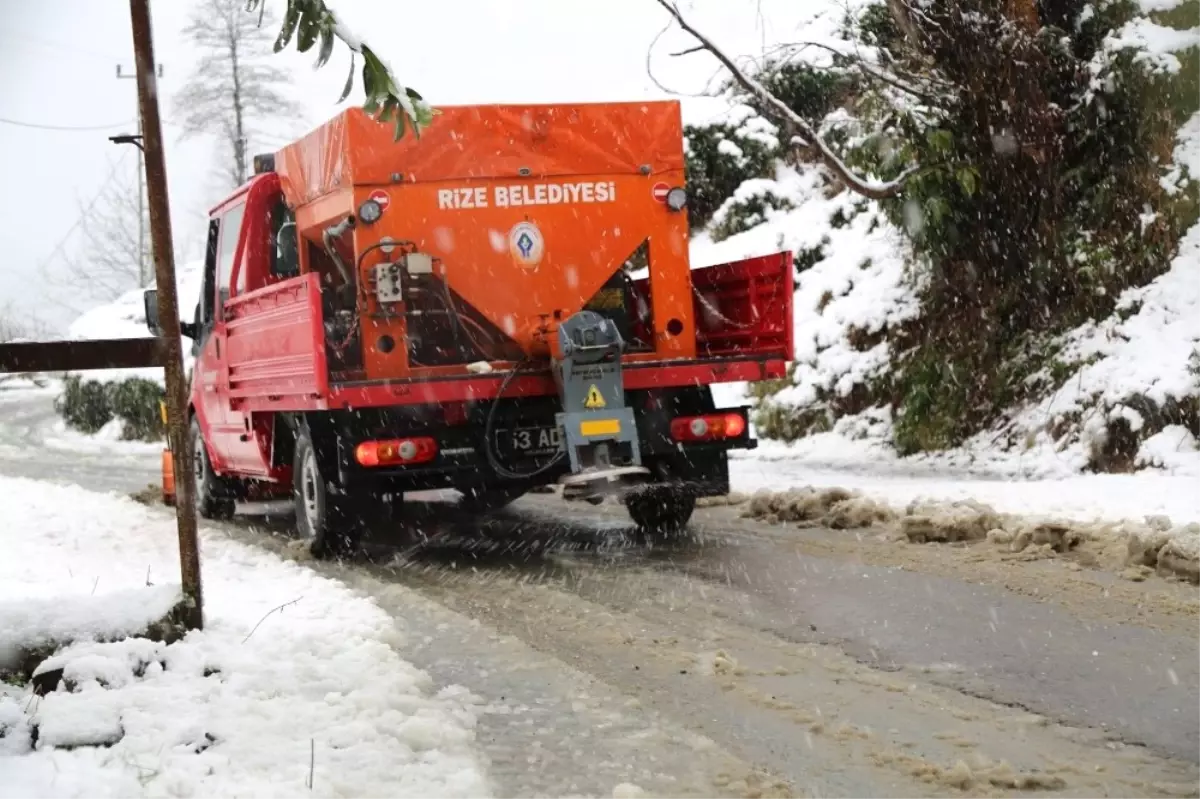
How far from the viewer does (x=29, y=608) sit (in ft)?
15.3

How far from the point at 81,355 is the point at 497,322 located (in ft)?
13.6

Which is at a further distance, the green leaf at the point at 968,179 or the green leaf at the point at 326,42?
the green leaf at the point at 968,179

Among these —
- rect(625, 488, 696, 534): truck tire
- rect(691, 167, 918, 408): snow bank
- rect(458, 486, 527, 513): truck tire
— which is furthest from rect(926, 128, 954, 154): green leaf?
rect(458, 486, 527, 513): truck tire

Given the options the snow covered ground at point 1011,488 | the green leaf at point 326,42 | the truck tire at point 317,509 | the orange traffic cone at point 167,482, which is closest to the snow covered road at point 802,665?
the truck tire at point 317,509

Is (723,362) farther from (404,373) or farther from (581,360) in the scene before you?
(404,373)

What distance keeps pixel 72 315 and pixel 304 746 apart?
4653 centimetres

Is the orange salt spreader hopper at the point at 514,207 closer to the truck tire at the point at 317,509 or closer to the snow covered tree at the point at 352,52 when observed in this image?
the truck tire at the point at 317,509

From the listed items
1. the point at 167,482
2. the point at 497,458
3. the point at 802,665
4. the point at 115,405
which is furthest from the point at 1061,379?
the point at 115,405

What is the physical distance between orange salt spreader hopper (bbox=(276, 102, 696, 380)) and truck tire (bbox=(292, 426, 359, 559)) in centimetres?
73

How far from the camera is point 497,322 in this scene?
861 cm

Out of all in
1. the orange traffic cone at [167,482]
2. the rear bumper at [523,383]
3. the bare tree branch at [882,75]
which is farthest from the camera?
the bare tree branch at [882,75]

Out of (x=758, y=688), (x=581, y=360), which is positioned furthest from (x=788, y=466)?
(x=758, y=688)

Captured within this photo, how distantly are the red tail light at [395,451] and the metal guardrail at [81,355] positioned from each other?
10.3ft

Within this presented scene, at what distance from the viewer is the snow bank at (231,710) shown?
3.71m
